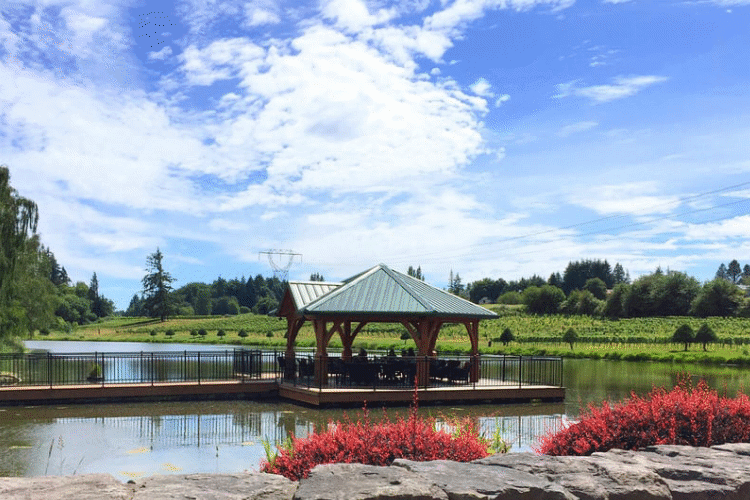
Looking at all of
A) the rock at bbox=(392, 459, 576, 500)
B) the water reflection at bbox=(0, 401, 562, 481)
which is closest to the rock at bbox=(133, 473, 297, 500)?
the rock at bbox=(392, 459, 576, 500)

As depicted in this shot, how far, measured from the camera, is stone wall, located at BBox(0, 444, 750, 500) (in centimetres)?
372

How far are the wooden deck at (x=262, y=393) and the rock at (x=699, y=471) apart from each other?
13603mm

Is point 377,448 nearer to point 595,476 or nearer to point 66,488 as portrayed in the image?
point 595,476

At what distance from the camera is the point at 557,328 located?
2299 inches

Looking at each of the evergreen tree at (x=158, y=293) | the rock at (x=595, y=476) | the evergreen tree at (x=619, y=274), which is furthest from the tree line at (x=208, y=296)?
the rock at (x=595, y=476)

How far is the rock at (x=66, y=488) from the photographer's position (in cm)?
353

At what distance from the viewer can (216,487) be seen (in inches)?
152

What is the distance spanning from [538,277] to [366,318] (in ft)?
356

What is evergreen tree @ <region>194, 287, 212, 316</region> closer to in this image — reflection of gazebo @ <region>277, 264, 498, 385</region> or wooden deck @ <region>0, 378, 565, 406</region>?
reflection of gazebo @ <region>277, 264, 498, 385</region>

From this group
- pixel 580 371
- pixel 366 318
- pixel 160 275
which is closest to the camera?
pixel 366 318

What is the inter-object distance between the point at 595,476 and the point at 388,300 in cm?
1659

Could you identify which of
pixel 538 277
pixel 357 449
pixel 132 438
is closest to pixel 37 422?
pixel 132 438

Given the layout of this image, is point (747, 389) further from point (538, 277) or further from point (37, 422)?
point (538, 277)

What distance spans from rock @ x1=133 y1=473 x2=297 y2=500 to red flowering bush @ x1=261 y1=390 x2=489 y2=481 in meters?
1.33
